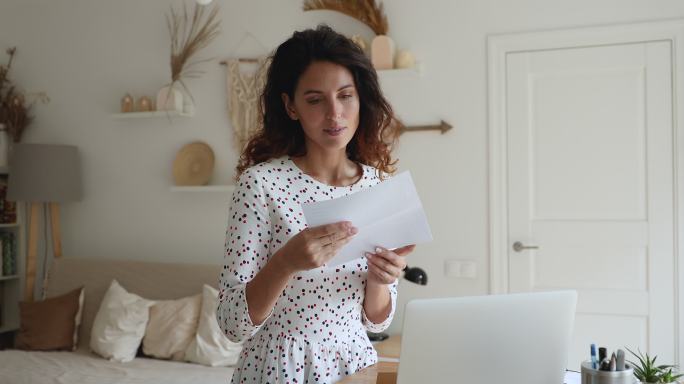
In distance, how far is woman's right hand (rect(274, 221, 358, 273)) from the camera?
44.9 inches

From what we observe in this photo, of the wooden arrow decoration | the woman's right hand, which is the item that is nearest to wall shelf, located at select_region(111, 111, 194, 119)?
Answer: the wooden arrow decoration

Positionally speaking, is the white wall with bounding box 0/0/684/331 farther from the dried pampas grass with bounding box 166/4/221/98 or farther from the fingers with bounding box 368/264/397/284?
the fingers with bounding box 368/264/397/284

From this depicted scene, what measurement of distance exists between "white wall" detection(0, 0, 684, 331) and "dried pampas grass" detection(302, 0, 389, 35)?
0.19 ft

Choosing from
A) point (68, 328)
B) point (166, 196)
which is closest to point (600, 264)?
point (166, 196)

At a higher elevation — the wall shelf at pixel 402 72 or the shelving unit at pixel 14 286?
the wall shelf at pixel 402 72

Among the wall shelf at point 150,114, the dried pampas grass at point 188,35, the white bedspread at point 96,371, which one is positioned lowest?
the white bedspread at point 96,371

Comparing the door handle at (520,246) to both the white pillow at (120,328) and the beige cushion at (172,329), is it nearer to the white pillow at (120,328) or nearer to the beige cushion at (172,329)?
the beige cushion at (172,329)

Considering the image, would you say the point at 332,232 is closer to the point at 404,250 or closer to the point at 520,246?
the point at 404,250

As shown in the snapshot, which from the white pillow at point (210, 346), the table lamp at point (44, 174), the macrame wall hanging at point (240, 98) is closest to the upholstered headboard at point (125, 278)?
the white pillow at point (210, 346)

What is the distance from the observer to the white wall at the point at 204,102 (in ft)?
10.9

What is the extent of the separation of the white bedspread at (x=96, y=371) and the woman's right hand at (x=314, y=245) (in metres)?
2.00

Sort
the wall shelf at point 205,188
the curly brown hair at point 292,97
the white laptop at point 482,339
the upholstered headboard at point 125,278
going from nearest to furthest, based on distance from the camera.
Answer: the white laptop at point 482,339
the curly brown hair at point 292,97
the upholstered headboard at point 125,278
the wall shelf at point 205,188

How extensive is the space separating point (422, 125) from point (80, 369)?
84.5 inches

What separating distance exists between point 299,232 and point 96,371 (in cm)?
240
